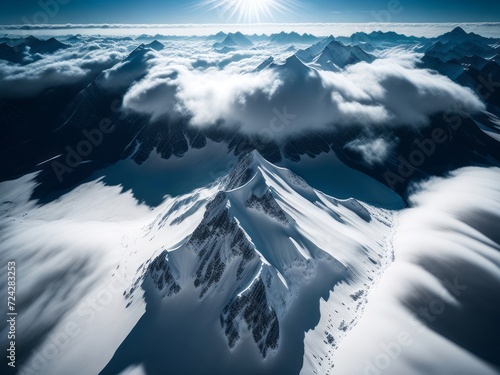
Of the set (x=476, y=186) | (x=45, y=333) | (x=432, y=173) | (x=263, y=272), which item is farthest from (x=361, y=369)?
(x=432, y=173)

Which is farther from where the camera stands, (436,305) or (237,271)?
(436,305)

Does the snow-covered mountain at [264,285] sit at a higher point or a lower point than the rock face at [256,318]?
lower

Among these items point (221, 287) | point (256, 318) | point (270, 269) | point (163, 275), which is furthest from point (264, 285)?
point (163, 275)

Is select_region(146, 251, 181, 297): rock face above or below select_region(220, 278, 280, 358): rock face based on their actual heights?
below

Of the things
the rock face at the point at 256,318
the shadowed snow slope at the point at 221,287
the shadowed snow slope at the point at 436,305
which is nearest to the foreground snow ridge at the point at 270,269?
the rock face at the point at 256,318

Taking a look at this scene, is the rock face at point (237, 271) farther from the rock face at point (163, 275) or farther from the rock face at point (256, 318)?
the rock face at point (163, 275)

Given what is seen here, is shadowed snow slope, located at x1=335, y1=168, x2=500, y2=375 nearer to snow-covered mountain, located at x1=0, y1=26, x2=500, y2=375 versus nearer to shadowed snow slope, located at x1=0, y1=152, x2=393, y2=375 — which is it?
snow-covered mountain, located at x1=0, y1=26, x2=500, y2=375

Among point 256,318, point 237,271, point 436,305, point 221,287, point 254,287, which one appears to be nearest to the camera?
point 256,318

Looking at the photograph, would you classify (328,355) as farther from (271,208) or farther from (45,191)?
(45,191)

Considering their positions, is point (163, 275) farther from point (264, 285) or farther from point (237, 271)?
point (264, 285)

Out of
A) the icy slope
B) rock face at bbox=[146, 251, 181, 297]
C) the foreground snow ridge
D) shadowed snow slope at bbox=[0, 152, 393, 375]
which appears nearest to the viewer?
the icy slope

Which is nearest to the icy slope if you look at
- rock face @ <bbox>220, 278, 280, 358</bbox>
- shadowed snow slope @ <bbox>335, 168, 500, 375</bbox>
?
rock face @ <bbox>220, 278, 280, 358</bbox>
